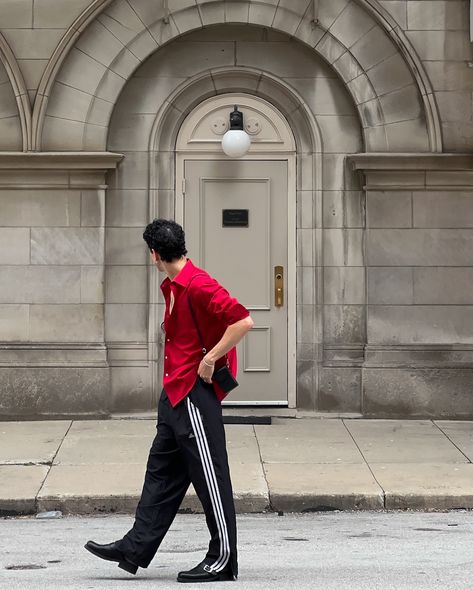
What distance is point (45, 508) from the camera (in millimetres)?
8445

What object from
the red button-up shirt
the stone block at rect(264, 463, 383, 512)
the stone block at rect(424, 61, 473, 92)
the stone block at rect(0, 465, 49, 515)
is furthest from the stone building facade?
the red button-up shirt

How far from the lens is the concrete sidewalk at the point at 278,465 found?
8.52 m

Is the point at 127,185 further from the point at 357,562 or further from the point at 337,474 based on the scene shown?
the point at 357,562

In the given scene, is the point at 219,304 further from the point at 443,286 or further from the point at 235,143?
the point at 443,286

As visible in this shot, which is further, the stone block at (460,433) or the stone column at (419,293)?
the stone column at (419,293)

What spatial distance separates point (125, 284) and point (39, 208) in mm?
1210

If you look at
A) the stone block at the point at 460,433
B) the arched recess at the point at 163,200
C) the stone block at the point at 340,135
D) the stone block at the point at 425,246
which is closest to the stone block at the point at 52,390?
the arched recess at the point at 163,200

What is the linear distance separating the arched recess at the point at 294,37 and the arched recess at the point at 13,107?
0.66 ft

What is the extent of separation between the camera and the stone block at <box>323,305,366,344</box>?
1220 centimetres

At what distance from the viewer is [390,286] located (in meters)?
12.1

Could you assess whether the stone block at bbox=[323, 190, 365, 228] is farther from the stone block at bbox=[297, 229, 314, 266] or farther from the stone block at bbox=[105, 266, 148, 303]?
the stone block at bbox=[105, 266, 148, 303]

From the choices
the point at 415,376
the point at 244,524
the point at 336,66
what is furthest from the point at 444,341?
the point at 244,524

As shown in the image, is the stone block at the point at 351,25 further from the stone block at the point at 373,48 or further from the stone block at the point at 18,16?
the stone block at the point at 18,16

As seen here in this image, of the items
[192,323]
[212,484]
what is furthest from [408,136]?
[212,484]
